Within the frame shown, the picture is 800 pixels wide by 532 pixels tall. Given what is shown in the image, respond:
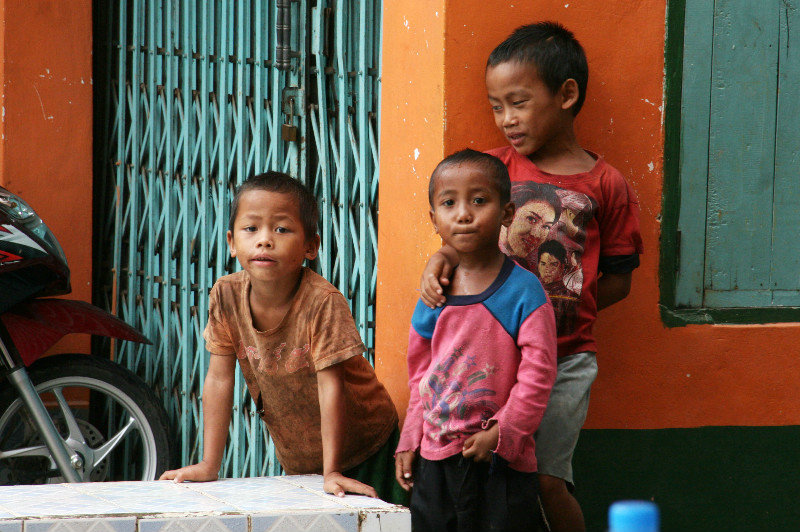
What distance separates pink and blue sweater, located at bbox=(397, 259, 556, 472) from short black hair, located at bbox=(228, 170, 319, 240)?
0.54 meters

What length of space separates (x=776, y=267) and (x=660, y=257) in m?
0.46

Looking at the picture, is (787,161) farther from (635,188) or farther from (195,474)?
(195,474)

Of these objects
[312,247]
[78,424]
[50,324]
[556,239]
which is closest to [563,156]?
[556,239]

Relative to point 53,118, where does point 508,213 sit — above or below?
below

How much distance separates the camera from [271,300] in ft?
8.95

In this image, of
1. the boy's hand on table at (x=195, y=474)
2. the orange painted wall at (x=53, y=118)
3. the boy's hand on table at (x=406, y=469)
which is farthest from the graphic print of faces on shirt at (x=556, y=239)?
the orange painted wall at (x=53, y=118)

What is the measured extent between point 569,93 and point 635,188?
0.55m

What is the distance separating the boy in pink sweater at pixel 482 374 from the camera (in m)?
2.30

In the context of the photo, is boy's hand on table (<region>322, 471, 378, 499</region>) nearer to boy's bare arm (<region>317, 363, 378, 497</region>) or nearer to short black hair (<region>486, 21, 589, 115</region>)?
boy's bare arm (<region>317, 363, 378, 497</region>)

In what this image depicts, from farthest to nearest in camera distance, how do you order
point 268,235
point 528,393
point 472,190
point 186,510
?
point 268,235
point 472,190
point 528,393
point 186,510

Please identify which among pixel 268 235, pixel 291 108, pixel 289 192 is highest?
pixel 291 108

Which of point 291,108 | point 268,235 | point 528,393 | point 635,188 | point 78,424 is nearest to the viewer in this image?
point 528,393

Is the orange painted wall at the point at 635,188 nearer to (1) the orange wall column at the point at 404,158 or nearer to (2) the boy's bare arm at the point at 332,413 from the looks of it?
(1) the orange wall column at the point at 404,158

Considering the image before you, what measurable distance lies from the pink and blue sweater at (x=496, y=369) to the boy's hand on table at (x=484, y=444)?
21mm
